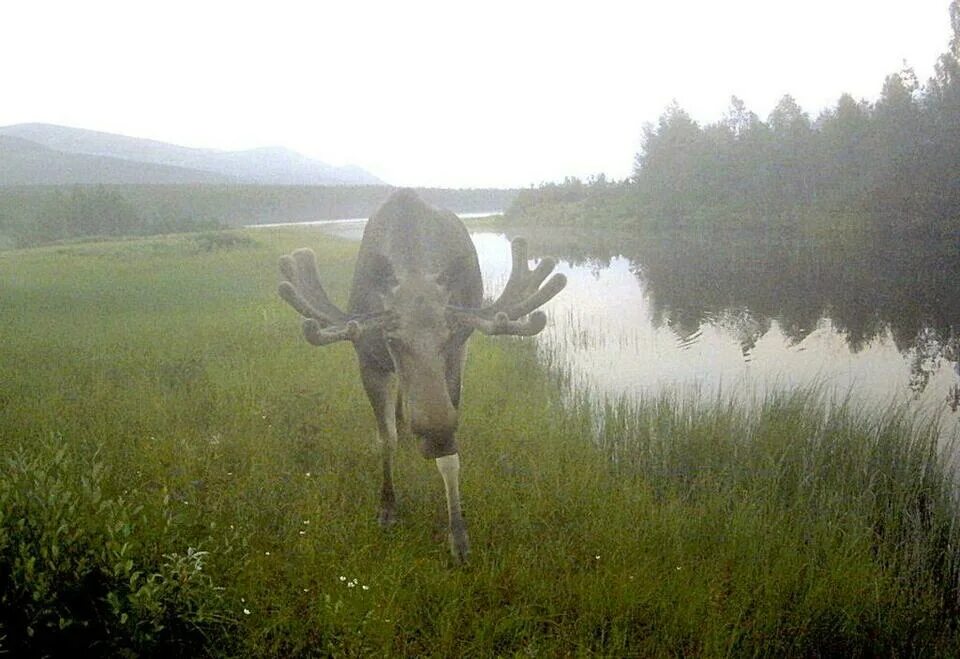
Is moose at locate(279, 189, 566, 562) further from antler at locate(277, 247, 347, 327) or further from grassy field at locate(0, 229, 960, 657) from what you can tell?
grassy field at locate(0, 229, 960, 657)

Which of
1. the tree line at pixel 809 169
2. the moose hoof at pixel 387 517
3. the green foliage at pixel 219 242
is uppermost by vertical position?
the tree line at pixel 809 169

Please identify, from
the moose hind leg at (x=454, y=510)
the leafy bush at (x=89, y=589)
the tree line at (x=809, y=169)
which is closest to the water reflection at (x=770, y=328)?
the tree line at (x=809, y=169)

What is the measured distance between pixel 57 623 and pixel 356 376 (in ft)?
18.8

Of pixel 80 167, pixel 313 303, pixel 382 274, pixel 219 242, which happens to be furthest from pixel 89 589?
pixel 80 167

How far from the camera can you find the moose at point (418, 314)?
3.67 meters

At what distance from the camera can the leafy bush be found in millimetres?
2818

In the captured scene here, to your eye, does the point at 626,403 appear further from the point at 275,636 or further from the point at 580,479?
the point at 275,636

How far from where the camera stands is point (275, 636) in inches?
127

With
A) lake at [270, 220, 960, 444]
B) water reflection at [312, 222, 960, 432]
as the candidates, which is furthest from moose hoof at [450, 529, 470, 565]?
water reflection at [312, 222, 960, 432]

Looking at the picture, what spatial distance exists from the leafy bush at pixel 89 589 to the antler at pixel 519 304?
206 cm

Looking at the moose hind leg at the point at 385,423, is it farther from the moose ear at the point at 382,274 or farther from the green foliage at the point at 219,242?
the green foliage at the point at 219,242

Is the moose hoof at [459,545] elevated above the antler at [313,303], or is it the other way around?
the antler at [313,303]

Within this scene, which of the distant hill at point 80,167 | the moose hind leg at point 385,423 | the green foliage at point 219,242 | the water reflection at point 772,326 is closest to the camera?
the moose hind leg at point 385,423

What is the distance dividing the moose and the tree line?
21.0m
